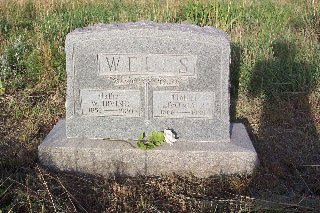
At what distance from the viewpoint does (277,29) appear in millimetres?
6531

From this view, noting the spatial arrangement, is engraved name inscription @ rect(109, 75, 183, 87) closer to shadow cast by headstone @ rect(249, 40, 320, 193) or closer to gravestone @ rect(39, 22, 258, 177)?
gravestone @ rect(39, 22, 258, 177)

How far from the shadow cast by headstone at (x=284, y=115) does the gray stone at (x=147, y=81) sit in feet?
1.73

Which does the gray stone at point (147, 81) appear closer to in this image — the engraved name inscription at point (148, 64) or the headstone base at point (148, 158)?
the engraved name inscription at point (148, 64)

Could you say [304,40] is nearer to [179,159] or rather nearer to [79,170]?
[179,159]

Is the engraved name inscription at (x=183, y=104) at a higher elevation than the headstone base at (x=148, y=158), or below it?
higher

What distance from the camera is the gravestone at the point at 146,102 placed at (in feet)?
11.4

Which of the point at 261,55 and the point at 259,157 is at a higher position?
the point at 261,55

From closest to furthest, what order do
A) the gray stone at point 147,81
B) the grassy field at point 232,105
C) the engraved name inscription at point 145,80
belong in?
the grassy field at point 232,105 → the gray stone at point 147,81 → the engraved name inscription at point 145,80

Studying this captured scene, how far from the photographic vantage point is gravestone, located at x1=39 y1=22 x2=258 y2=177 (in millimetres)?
3488

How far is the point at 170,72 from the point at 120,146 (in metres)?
0.69

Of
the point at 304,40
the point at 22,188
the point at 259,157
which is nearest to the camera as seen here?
the point at 22,188

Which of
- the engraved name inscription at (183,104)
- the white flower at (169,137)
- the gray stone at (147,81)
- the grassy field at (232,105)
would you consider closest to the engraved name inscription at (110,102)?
the gray stone at (147,81)

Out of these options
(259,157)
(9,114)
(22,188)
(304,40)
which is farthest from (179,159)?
(304,40)

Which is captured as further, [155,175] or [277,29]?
[277,29]
